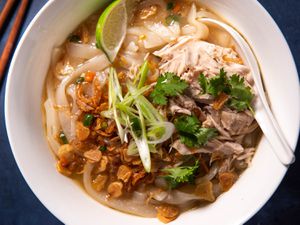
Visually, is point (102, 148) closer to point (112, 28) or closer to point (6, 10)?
point (112, 28)

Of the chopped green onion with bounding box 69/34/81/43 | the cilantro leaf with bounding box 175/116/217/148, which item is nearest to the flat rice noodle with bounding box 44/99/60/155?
the chopped green onion with bounding box 69/34/81/43

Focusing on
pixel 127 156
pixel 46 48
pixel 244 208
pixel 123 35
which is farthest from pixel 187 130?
pixel 46 48

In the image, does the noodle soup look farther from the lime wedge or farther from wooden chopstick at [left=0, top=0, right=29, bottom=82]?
wooden chopstick at [left=0, top=0, right=29, bottom=82]

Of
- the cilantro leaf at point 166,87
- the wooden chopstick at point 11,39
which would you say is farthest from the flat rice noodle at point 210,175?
the wooden chopstick at point 11,39

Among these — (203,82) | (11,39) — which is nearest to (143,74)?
(203,82)

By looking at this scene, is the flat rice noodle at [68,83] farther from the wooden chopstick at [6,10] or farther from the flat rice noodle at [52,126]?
the wooden chopstick at [6,10]

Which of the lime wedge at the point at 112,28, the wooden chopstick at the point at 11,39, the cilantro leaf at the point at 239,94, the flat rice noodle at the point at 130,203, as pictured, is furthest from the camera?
the wooden chopstick at the point at 11,39
